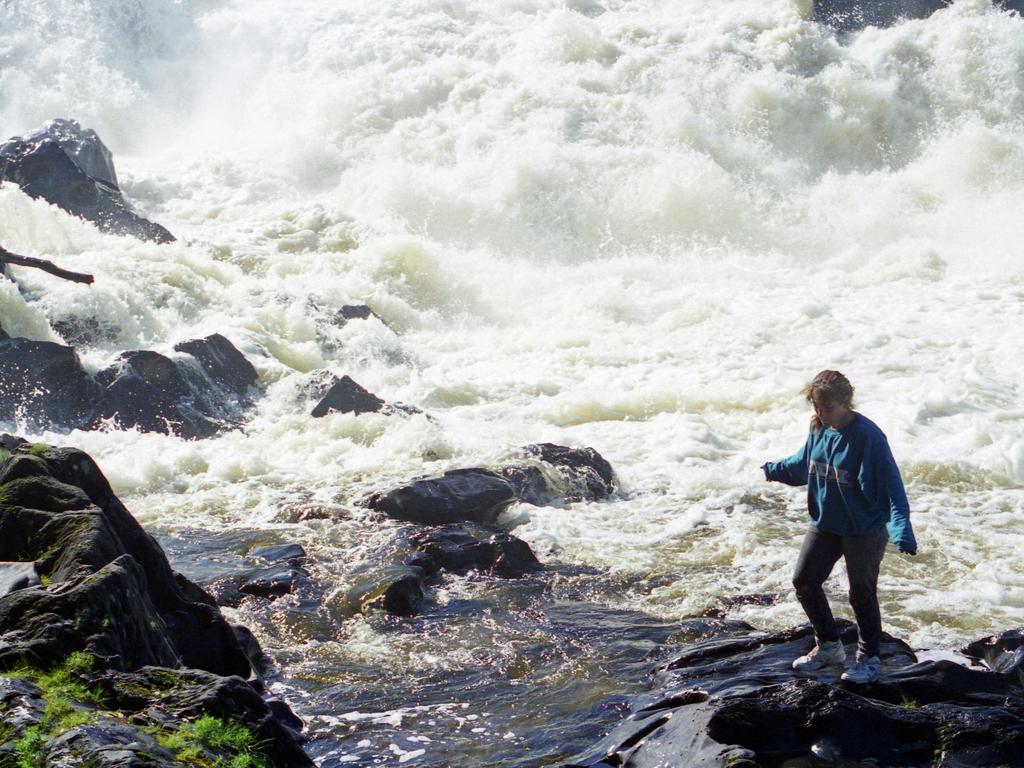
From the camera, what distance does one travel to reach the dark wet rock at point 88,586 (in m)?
4.70

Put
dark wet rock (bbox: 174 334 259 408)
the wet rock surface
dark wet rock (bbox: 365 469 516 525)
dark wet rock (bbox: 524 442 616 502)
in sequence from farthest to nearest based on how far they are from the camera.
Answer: dark wet rock (bbox: 174 334 259 408) → dark wet rock (bbox: 524 442 616 502) → dark wet rock (bbox: 365 469 516 525) → the wet rock surface

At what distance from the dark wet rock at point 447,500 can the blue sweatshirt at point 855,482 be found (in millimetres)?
5319

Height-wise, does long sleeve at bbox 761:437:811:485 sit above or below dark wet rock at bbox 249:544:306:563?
above

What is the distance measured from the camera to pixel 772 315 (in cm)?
1762

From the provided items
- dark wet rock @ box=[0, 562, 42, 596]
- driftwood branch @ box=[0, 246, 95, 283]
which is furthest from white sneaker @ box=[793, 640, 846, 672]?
driftwood branch @ box=[0, 246, 95, 283]

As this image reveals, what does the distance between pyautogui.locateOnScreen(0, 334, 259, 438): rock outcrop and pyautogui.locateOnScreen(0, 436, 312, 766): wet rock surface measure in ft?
22.2

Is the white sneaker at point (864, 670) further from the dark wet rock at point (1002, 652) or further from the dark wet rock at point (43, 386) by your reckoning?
the dark wet rock at point (43, 386)

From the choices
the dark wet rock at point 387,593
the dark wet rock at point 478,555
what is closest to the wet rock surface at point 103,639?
the dark wet rock at point 387,593

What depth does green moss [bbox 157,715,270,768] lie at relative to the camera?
3943mm

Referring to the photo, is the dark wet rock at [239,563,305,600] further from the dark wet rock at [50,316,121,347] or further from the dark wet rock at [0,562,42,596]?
the dark wet rock at [50,316,121,347]

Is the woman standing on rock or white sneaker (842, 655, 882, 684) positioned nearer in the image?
the woman standing on rock

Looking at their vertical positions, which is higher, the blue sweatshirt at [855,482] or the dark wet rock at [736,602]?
Result: the blue sweatshirt at [855,482]

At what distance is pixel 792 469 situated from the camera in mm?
5832

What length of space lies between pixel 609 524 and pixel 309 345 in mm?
8092
